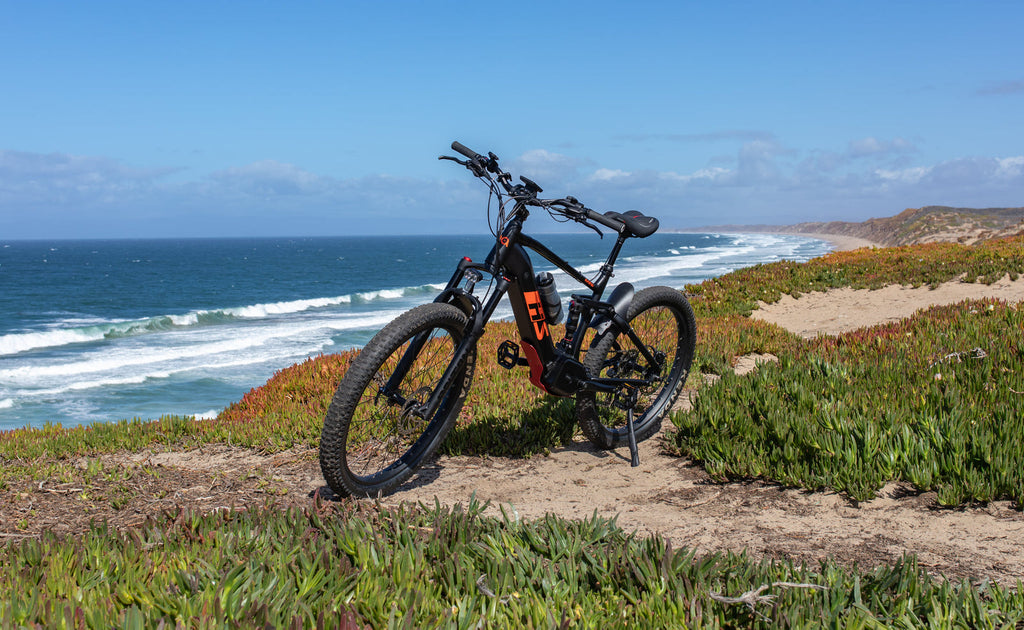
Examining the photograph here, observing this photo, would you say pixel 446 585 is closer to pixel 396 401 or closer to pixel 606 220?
pixel 396 401

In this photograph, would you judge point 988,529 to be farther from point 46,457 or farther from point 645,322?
point 46,457

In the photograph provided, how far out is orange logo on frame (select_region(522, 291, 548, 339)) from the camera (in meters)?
5.04

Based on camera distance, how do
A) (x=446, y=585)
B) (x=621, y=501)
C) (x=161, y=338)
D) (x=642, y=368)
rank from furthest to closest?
(x=161, y=338) < (x=642, y=368) < (x=621, y=501) < (x=446, y=585)

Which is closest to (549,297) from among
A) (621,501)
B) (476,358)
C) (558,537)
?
(476,358)

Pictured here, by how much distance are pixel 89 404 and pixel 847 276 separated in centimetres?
2005

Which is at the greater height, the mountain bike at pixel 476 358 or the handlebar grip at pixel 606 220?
the handlebar grip at pixel 606 220

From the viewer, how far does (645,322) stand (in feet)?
20.8

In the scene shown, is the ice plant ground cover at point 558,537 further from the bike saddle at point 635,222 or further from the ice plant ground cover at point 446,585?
the bike saddle at point 635,222

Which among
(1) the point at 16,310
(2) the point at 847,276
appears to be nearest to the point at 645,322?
(2) the point at 847,276

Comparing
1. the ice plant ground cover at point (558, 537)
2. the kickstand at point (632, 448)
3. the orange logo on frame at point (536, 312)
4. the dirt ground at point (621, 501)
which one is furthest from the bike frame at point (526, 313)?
the ice plant ground cover at point (558, 537)

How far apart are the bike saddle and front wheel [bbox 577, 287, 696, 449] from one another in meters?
0.69

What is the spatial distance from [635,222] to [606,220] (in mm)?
303

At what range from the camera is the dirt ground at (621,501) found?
375cm

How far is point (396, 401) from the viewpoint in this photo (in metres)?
4.57
